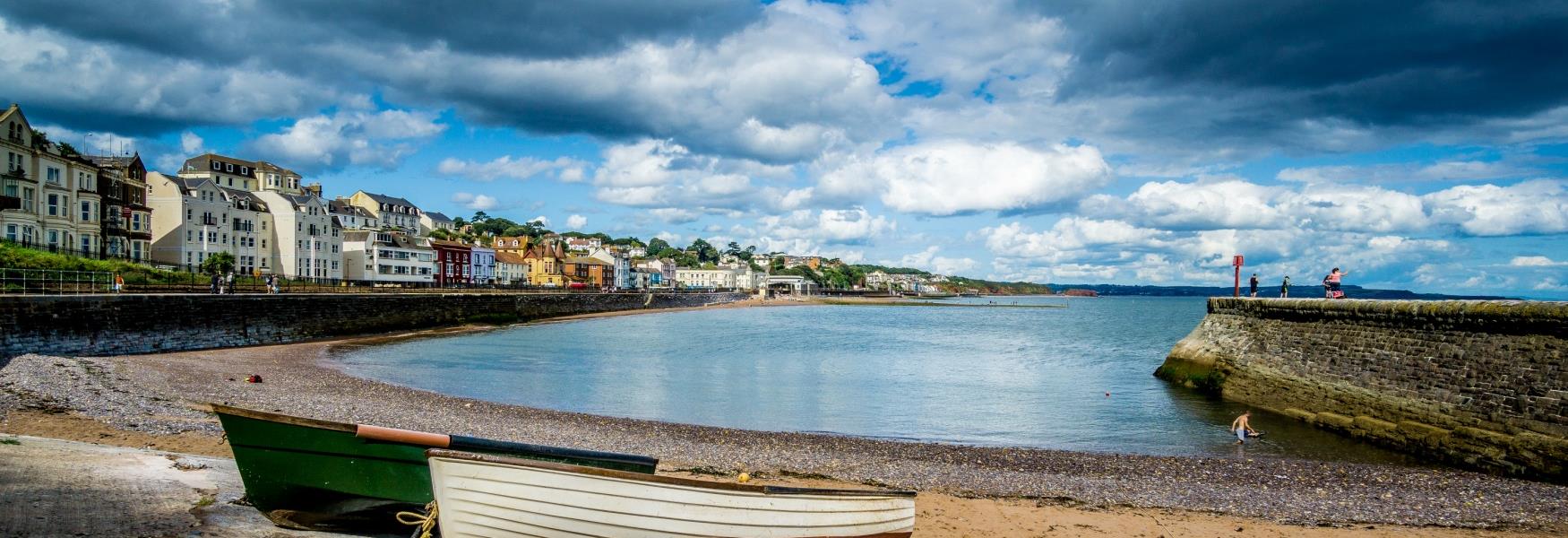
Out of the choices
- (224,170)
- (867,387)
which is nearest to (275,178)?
(224,170)

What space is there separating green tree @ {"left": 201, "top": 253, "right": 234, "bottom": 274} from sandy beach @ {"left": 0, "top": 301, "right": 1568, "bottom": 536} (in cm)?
4847

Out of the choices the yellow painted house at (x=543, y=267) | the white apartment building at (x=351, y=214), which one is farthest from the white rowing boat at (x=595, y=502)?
the yellow painted house at (x=543, y=267)

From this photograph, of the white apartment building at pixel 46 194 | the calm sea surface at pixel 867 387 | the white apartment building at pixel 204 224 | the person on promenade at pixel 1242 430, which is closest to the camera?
the person on promenade at pixel 1242 430

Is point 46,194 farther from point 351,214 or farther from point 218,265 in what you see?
point 351,214

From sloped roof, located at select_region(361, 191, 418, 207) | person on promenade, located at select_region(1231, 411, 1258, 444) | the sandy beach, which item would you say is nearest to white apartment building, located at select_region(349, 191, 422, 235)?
sloped roof, located at select_region(361, 191, 418, 207)

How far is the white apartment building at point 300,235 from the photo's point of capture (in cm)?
7675

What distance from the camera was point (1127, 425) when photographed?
20.2m

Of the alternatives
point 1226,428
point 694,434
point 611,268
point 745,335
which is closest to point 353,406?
point 694,434

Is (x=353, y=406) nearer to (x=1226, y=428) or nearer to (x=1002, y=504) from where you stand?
(x=1002, y=504)

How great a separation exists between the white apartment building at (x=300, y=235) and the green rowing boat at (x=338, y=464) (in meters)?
79.0

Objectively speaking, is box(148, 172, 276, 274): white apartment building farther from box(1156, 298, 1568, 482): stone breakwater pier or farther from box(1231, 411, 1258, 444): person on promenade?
box(1156, 298, 1568, 482): stone breakwater pier

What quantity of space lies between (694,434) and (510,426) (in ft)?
13.2

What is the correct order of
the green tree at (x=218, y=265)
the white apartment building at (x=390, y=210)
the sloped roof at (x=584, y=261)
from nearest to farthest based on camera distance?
the green tree at (x=218, y=265) → the white apartment building at (x=390, y=210) → the sloped roof at (x=584, y=261)

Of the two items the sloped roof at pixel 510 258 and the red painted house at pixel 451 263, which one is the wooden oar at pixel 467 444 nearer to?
the red painted house at pixel 451 263
